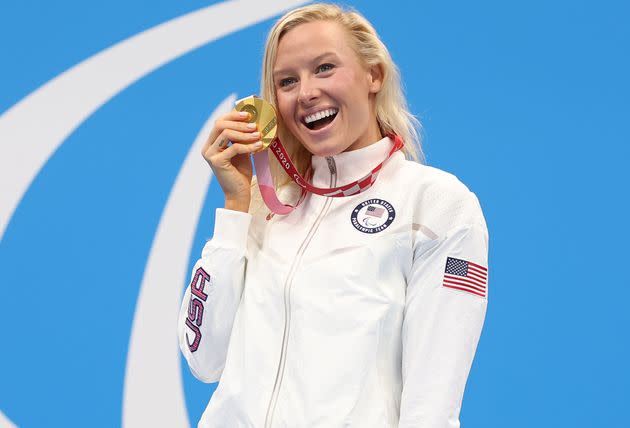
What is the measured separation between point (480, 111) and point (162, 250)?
1.12 m

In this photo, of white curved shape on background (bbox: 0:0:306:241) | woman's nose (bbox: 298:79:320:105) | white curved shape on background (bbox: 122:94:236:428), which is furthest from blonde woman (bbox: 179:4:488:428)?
white curved shape on background (bbox: 0:0:306:241)

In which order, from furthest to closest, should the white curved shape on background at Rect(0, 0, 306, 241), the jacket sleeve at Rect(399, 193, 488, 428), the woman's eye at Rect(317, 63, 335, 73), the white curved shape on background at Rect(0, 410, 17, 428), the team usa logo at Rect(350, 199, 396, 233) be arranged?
the white curved shape on background at Rect(0, 0, 306, 241) < the white curved shape on background at Rect(0, 410, 17, 428) < the woman's eye at Rect(317, 63, 335, 73) < the team usa logo at Rect(350, 199, 396, 233) < the jacket sleeve at Rect(399, 193, 488, 428)

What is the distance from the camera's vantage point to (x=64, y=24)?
2.94 metres

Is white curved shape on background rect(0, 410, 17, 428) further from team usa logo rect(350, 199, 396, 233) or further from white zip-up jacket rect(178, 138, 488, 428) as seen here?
team usa logo rect(350, 199, 396, 233)

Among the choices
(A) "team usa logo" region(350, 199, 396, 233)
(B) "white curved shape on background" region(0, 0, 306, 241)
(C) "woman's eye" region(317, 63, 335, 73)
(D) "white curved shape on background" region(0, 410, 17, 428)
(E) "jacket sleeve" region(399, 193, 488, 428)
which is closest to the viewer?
(E) "jacket sleeve" region(399, 193, 488, 428)

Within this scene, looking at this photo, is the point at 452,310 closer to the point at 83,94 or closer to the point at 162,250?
the point at 162,250

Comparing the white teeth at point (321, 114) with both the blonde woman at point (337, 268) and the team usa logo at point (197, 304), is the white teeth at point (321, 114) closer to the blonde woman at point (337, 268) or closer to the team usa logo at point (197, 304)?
the blonde woman at point (337, 268)

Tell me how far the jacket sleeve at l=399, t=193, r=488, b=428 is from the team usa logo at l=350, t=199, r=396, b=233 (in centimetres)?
7

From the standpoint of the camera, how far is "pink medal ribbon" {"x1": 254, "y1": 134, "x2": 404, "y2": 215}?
170cm

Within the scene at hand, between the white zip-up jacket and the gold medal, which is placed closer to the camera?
the white zip-up jacket

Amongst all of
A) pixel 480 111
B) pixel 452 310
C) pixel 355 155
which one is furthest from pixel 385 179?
pixel 480 111

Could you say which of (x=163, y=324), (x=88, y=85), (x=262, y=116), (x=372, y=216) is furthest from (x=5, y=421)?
(x=372, y=216)

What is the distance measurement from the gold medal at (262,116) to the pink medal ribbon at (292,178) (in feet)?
0.18

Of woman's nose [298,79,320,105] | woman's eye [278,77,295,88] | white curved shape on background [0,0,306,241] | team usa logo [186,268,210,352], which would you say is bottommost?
team usa logo [186,268,210,352]
